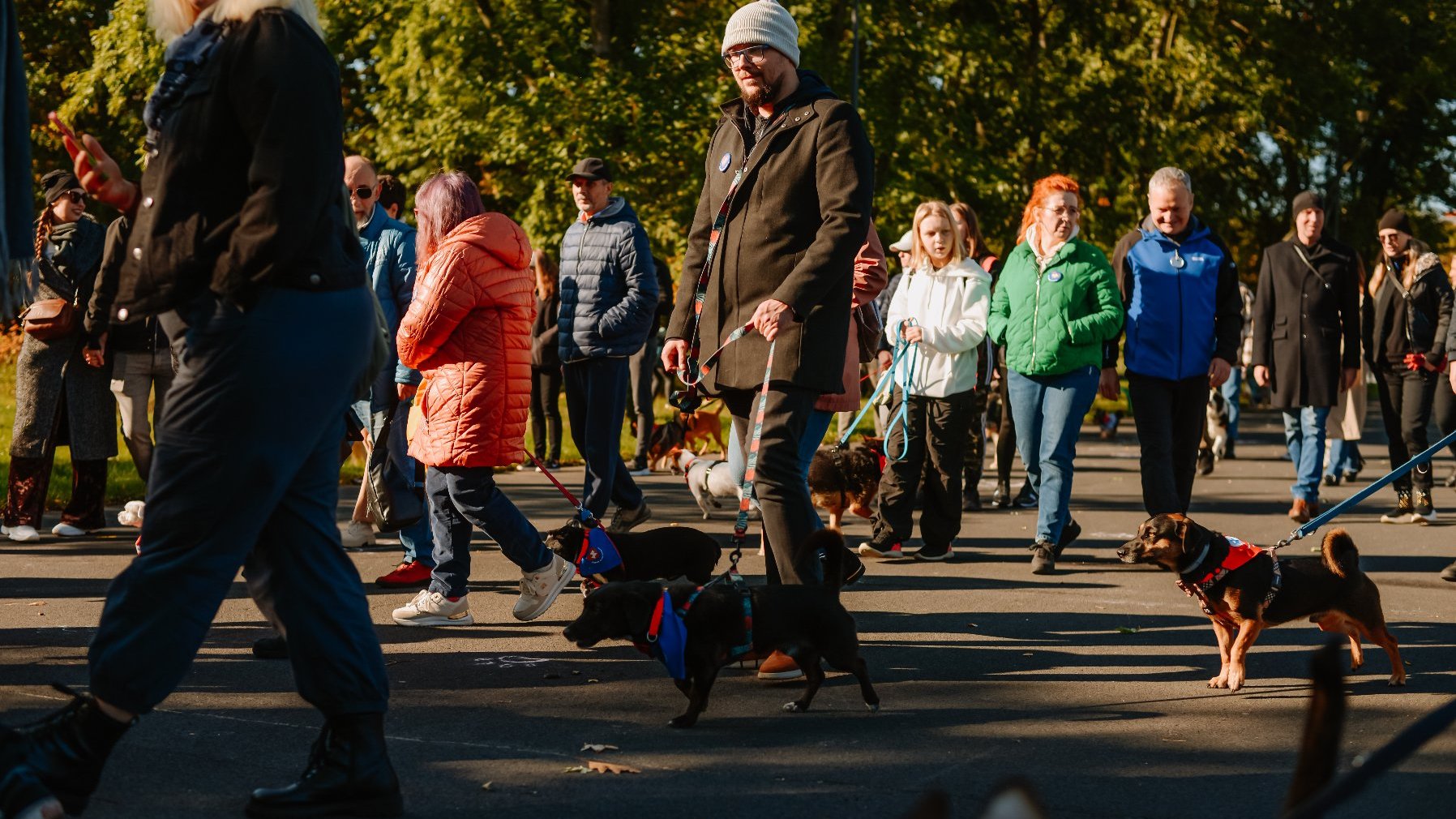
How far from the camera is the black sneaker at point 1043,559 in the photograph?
885 cm

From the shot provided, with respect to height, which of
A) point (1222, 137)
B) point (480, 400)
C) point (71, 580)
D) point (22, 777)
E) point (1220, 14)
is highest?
point (1220, 14)

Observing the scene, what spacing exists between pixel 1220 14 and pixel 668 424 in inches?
920

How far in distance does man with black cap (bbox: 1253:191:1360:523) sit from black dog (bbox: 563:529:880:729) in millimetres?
6953

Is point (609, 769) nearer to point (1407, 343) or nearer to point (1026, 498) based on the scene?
point (1026, 498)

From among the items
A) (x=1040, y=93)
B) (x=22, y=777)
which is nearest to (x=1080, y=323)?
(x=22, y=777)

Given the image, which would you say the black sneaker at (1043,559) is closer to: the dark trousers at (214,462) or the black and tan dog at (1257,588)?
the black and tan dog at (1257,588)

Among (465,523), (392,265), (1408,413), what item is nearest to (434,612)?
(465,523)

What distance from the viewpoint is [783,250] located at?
19.2ft

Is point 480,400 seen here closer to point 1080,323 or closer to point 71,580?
point 71,580

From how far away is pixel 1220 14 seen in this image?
33.4 metres

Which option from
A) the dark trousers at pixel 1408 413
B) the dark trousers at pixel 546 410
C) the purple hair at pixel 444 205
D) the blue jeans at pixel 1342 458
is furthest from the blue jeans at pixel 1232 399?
the purple hair at pixel 444 205

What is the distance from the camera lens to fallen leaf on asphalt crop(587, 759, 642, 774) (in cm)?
460

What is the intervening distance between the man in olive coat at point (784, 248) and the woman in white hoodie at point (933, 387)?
3422mm

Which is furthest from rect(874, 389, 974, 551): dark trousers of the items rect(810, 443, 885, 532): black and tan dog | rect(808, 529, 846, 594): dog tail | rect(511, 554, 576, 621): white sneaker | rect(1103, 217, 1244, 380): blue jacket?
rect(808, 529, 846, 594): dog tail
